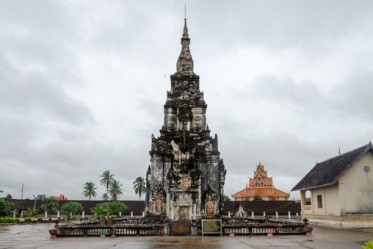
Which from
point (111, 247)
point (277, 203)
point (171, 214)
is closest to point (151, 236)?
point (111, 247)

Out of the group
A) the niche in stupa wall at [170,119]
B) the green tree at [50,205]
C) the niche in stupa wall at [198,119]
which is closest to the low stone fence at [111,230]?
the niche in stupa wall at [170,119]

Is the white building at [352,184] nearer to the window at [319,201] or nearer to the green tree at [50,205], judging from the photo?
the window at [319,201]

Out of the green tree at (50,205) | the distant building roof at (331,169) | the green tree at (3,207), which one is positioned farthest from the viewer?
the green tree at (50,205)

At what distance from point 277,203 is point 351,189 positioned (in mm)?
32265

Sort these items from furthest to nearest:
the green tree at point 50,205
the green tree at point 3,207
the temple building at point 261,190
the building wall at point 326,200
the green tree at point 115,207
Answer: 1. the temple building at point 261,190
2. the green tree at point 50,205
3. the green tree at point 115,207
4. the green tree at point 3,207
5. the building wall at point 326,200

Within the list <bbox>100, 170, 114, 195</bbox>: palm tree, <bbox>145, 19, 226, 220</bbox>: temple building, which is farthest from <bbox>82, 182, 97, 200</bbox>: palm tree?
<bbox>145, 19, 226, 220</bbox>: temple building

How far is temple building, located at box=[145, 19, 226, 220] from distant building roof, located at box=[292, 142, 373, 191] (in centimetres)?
987

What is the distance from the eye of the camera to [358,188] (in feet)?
106

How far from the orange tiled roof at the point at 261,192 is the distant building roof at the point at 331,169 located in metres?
44.8

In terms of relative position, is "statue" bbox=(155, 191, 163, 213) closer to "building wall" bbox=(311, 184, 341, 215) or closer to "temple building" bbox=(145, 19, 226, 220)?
"temple building" bbox=(145, 19, 226, 220)

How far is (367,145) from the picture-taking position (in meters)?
32.3

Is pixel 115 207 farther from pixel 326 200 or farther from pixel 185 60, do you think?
pixel 326 200

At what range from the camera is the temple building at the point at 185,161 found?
38.2 m

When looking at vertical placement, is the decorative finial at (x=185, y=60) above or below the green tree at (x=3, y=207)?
above
